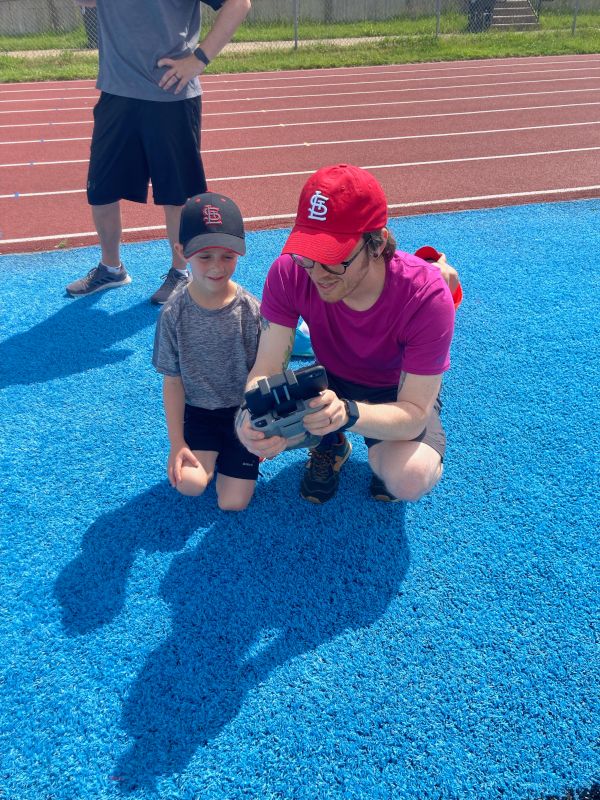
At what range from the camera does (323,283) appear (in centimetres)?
203

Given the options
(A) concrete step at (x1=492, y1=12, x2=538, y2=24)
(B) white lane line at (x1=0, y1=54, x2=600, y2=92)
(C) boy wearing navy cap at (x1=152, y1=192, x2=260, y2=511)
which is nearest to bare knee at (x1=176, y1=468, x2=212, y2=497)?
(C) boy wearing navy cap at (x1=152, y1=192, x2=260, y2=511)

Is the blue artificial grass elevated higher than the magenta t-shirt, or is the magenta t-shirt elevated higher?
the magenta t-shirt

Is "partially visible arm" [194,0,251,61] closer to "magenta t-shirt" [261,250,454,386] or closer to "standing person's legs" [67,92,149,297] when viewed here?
"standing person's legs" [67,92,149,297]

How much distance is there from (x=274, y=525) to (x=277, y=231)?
3.63 m

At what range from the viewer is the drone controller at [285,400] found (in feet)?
6.18

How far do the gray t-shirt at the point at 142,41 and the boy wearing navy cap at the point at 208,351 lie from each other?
1598 mm

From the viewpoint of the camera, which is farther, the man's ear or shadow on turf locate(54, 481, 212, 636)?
shadow on turf locate(54, 481, 212, 636)

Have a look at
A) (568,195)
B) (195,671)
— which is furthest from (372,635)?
(568,195)

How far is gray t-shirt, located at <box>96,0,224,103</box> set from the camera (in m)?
3.56

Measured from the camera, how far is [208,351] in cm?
263

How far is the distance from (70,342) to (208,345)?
1680 millimetres

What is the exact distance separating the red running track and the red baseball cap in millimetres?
3893

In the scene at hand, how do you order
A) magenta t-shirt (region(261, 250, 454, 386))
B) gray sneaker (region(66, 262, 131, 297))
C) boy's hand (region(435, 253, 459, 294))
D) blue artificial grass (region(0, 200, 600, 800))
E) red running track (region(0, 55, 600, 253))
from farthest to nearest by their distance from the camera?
1. red running track (region(0, 55, 600, 253))
2. gray sneaker (region(66, 262, 131, 297))
3. boy's hand (region(435, 253, 459, 294))
4. magenta t-shirt (region(261, 250, 454, 386))
5. blue artificial grass (region(0, 200, 600, 800))

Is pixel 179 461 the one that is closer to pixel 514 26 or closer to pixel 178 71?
pixel 178 71
